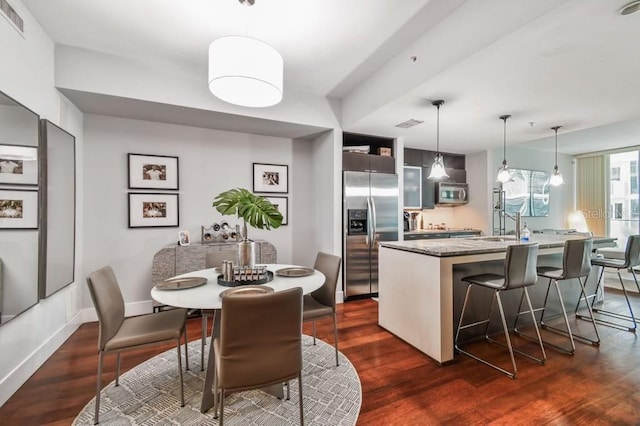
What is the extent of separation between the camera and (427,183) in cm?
525

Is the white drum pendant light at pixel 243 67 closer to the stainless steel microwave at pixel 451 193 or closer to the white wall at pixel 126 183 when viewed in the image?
the white wall at pixel 126 183

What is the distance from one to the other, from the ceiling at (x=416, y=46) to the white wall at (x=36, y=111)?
0.19m

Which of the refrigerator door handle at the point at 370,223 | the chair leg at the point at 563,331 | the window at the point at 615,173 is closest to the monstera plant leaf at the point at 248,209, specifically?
the refrigerator door handle at the point at 370,223

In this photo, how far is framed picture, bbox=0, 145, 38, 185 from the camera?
1.90 m

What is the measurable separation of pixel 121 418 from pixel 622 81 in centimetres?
462

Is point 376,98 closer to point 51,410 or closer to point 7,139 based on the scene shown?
point 7,139

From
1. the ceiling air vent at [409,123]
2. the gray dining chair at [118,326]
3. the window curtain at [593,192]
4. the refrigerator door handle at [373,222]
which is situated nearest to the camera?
the gray dining chair at [118,326]

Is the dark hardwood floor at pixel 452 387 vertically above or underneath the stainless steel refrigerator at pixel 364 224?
underneath

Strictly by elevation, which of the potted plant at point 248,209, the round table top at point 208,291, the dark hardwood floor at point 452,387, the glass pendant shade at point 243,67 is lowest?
the dark hardwood floor at point 452,387

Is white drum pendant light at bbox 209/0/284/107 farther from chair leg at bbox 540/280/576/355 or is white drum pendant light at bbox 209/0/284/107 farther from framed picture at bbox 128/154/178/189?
chair leg at bbox 540/280/576/355

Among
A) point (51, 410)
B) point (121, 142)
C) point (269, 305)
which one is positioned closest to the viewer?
point (269, 305)

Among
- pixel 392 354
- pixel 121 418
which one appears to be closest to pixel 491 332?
pixel 392 354

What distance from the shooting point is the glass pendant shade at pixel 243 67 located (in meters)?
1.76

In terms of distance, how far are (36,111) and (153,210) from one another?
1.51m
